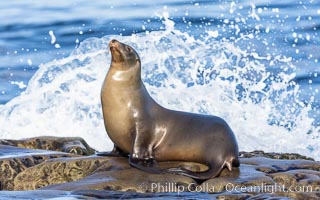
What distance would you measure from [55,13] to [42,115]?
29.3 feet

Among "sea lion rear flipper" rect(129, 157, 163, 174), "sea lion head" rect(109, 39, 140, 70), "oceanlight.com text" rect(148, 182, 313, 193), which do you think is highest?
"sea lion head" rect(109, 39, 140, 70)

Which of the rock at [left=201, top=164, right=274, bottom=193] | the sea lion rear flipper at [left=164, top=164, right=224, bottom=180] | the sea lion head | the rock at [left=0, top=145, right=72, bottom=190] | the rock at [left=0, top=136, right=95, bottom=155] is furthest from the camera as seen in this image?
the rock at [left=0, top=136, right=95, bottom=155]

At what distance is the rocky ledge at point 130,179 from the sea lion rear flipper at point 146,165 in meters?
0.04

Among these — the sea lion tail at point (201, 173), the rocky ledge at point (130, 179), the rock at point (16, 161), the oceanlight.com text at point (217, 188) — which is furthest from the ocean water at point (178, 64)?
the oceanlight.com text at point (217, 188)

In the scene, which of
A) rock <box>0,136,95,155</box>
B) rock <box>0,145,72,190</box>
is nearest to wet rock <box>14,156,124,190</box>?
rock <box>0,145,72,190</box>

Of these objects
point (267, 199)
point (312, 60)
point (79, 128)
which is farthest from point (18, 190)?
point (312, 60)

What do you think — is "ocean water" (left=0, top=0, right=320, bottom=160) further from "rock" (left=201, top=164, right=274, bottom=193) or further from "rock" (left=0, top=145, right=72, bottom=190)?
"rock" (left=201, top=164, right=274, bottom=193)

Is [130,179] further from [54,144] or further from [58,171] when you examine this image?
[54,144]

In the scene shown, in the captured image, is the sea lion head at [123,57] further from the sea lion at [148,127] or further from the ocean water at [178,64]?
the ocean water at [178,64]

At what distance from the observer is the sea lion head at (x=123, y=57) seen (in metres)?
6.94

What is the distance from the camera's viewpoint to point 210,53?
1321 cm

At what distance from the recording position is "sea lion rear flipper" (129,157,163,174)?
6.40 m

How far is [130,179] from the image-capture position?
6258 mm

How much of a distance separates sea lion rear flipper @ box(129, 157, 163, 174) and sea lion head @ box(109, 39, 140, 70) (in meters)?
0.70
